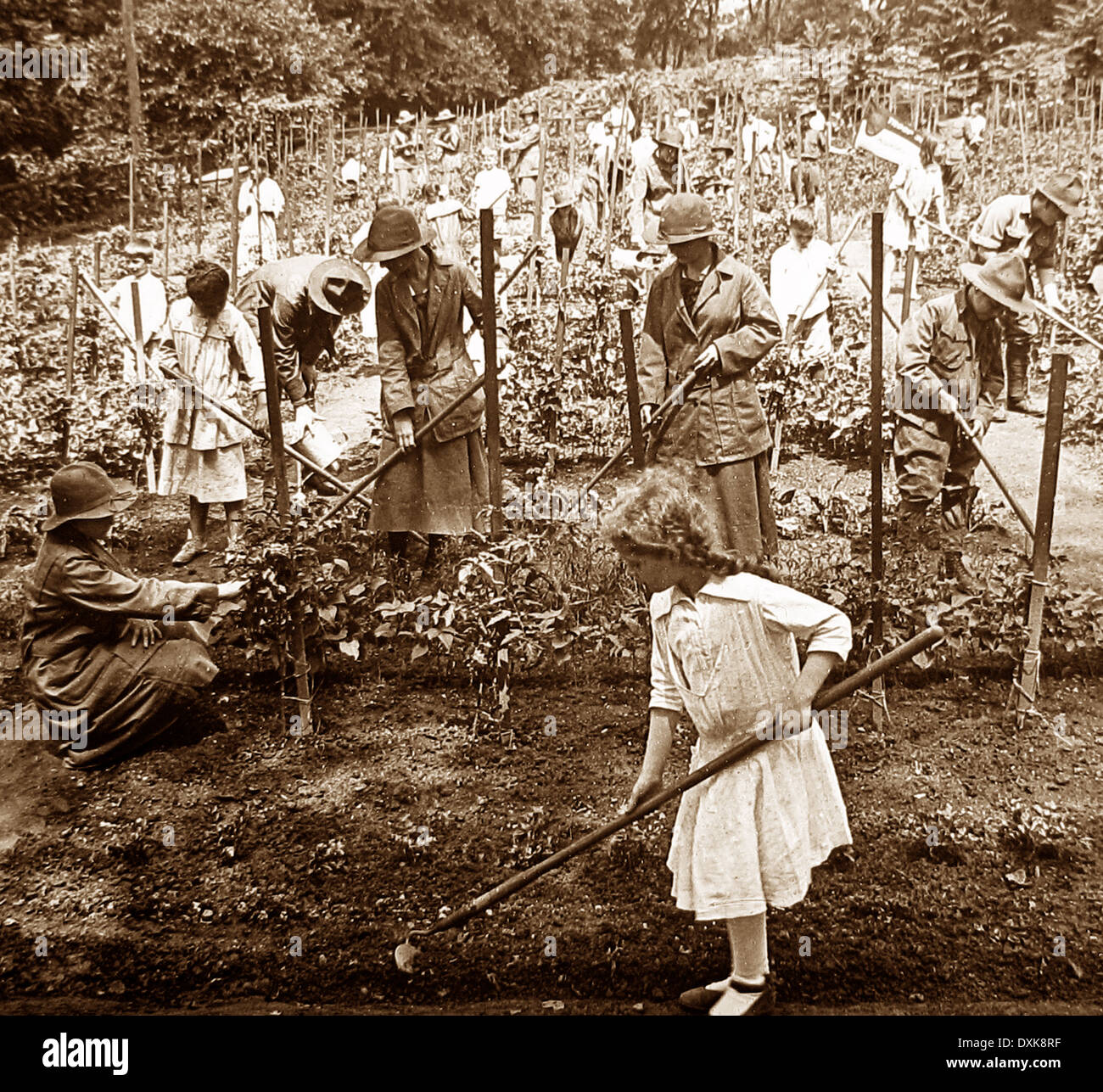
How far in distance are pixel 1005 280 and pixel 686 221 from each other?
134 centimetres

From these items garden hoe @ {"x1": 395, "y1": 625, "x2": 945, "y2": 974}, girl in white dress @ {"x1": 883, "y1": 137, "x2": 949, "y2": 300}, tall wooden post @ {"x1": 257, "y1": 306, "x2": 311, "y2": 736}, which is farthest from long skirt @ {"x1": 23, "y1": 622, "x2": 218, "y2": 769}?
girl in white dress @ {"x1": 883, "y1": 137, "x2": 949, "y2": 300}

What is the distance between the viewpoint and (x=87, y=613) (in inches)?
151

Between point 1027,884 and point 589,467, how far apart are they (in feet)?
10.7

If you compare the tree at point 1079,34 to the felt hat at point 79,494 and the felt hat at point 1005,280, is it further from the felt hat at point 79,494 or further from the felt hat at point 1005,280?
the felt hat at point 79,494

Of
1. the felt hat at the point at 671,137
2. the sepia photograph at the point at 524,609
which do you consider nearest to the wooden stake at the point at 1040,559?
the sepia photograph at the point at 524,609

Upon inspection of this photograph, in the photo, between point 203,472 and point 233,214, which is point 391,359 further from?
point 233,214

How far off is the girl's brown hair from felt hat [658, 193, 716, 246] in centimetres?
186

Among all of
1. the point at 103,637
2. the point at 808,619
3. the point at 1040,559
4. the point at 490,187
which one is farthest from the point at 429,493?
the point at 490,187

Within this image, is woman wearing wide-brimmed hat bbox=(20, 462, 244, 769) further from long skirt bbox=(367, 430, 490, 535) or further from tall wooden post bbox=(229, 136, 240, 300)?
tall wooden post bbox=(229, 136, 240, 300)

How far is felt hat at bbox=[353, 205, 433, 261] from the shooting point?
447cm

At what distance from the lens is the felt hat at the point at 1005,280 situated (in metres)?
4.50

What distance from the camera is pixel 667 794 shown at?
265cm
